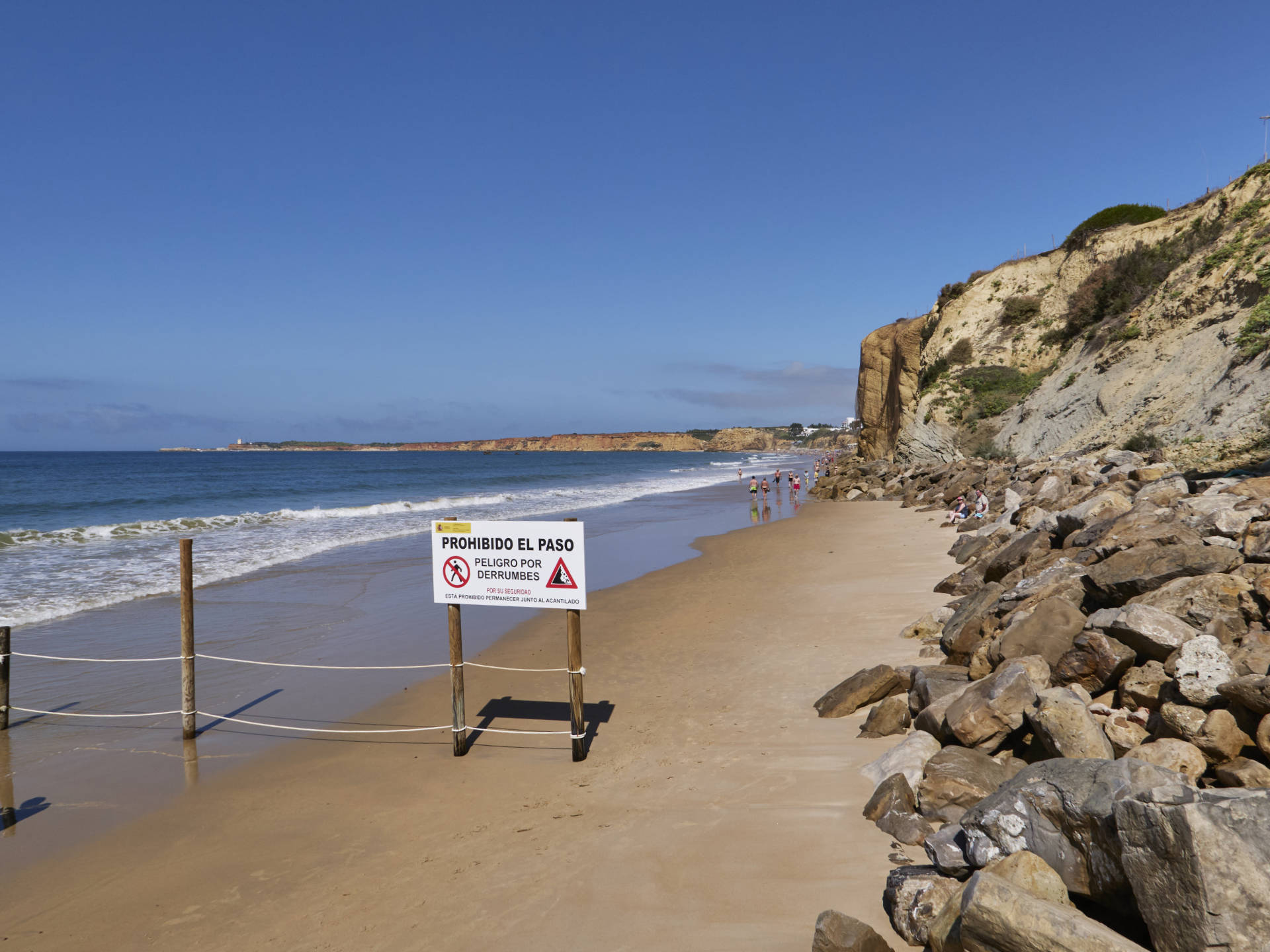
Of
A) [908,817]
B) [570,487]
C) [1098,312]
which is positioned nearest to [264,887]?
[908,817]

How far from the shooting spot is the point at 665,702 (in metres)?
8.17

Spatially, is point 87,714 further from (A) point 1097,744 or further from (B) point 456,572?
(A) point 1097,744

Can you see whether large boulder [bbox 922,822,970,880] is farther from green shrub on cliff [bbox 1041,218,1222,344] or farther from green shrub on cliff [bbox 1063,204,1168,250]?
green shrub on cliff [bbox 1063,204,1168,250]

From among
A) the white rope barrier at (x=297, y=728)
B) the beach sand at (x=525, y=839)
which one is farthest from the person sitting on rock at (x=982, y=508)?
the white rope barrier at (x=297, y=728)

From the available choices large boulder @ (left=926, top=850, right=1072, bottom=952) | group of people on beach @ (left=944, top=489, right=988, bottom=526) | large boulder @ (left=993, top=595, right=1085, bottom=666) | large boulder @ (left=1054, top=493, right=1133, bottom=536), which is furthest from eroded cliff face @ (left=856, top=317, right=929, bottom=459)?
large boulder @ (left=926, top=850, right=1072, bottom=952)

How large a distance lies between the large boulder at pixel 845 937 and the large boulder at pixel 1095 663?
300cm

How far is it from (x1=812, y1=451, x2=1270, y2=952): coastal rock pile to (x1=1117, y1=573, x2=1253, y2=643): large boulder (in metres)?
0.02

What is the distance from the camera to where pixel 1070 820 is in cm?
352

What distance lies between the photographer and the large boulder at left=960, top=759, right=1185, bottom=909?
3320 millimetres

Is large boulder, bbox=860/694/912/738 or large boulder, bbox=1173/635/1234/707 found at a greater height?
large boulder, bbox=1173/635/1234/707

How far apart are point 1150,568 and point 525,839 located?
5756 millimetres

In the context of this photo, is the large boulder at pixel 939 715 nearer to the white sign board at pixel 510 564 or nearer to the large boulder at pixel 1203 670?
the large boulder at pixel 1203 670

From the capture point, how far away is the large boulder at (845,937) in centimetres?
352

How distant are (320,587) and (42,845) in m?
10.6
